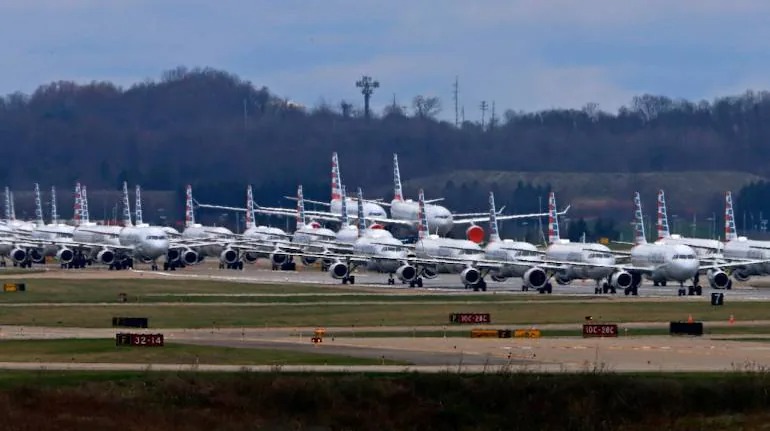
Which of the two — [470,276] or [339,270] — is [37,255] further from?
[470,276]

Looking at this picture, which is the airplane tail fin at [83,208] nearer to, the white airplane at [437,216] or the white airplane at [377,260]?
the white airplane at [437,216]

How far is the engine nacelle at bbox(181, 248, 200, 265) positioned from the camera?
125m

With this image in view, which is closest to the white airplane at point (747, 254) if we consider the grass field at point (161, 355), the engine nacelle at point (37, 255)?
the grass field at point (161, 355)

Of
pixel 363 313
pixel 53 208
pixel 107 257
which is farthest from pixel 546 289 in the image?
pixel 53 208

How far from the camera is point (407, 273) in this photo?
99.9 metres

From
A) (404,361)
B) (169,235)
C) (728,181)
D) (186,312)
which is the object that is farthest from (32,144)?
(404,361)

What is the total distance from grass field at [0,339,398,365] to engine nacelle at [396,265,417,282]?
151 feet

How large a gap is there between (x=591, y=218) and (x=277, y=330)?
7441 cm

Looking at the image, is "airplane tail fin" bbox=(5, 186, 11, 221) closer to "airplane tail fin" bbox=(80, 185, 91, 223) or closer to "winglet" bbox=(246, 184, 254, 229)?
"airplane tail fin" bbox=(80, 185, 91, 223)

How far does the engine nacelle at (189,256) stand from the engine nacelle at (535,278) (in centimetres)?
3758

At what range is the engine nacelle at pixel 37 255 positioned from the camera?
135500 mm

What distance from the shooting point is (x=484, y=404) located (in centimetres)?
4159

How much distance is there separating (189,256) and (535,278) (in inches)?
1526

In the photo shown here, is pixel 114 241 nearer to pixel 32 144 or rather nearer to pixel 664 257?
pixel 32 144
